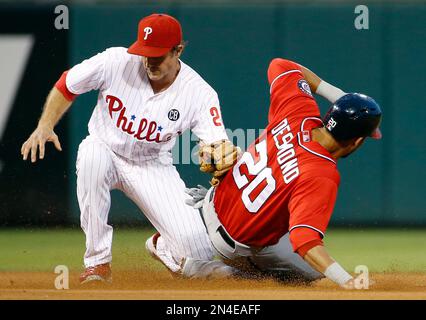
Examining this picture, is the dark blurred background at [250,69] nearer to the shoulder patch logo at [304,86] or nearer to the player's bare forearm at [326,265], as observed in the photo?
the shoulder patch logo at [304,86]

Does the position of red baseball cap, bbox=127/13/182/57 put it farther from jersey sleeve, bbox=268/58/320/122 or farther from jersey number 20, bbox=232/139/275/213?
jersey number 20, bbox=232/139/275/213

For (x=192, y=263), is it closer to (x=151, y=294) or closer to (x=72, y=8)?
(x=151, y=294)

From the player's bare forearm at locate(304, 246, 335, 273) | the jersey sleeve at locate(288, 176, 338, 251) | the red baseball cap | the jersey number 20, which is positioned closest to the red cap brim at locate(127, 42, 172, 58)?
the red baseball cap

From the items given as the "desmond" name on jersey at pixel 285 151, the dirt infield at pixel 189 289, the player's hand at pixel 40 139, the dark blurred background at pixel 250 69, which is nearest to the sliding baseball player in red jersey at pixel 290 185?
the "desmond" name on jersey at pixel 285 151

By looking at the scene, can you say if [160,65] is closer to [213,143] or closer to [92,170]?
[213,143]

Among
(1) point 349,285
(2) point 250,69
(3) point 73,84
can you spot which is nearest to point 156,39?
(3) point 73,84

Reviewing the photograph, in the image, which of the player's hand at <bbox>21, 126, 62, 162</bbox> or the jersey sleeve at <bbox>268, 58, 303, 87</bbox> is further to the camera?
the jersey sleeve at <bbox>268, 58, 303, 87</bbox>

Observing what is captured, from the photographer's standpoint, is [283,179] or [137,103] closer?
[283,179]
